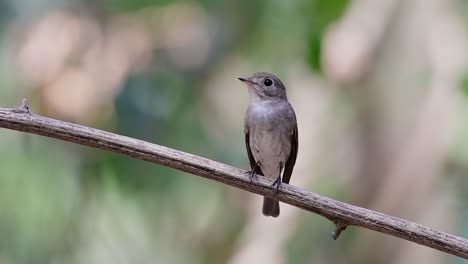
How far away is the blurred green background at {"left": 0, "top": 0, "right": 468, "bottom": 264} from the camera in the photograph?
552cm

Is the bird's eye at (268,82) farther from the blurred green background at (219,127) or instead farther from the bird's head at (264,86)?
the blurred green background at (219,127)

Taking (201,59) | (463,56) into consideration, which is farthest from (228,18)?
(463,56)

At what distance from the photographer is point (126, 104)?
5.65 m

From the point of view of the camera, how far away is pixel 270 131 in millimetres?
5508

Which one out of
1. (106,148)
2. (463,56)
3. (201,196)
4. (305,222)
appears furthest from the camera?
(201,196)

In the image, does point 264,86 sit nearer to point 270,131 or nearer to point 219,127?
point 270,131

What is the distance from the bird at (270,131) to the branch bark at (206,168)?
5.68 feet

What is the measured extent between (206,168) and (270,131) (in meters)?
1.84

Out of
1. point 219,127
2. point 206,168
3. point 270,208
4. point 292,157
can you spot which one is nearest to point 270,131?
point 292,157

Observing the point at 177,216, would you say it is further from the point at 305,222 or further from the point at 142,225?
the point at 305,222

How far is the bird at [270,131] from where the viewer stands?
5.52 m

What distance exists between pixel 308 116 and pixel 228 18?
97 centimetres

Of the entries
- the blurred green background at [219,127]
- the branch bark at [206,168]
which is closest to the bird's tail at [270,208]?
the blurred green background at [219,127]

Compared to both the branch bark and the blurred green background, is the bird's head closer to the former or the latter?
the blurred green background
